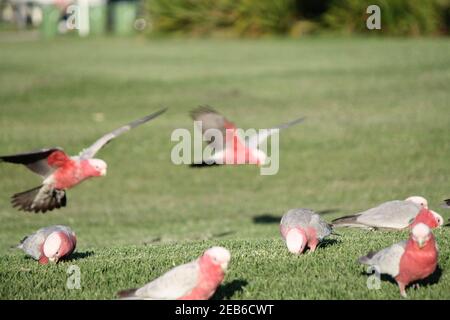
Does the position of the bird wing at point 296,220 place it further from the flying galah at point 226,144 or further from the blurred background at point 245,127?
the flying galah at point 226,144

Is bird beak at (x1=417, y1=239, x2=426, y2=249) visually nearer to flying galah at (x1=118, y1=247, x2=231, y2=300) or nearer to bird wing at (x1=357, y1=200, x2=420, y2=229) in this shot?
flying galah at (x1=118, y1=247, x2=231, y2=300)

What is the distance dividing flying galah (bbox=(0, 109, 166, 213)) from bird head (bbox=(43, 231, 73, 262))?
5.18 ft

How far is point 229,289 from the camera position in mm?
6766

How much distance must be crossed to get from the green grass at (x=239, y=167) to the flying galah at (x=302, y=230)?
0.43 ft

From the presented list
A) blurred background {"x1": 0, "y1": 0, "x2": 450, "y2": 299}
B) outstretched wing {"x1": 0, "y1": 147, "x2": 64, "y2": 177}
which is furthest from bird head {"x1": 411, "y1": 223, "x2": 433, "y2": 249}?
outstretched wing {"x1": 0, "y1": 147, "x2": 64, "y2": 177}

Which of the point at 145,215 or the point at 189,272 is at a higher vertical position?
the point at 189,272

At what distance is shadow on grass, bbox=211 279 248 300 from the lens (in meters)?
6.56

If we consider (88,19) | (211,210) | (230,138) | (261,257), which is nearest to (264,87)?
(211,210)

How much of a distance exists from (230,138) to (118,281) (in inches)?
121

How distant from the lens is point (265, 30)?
111ft

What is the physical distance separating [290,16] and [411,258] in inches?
1127

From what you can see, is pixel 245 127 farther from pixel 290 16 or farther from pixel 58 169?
pixel 290 16

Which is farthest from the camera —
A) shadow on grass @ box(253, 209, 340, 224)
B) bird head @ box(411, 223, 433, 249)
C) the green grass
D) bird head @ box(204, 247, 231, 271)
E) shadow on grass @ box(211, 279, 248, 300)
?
shadow on grass @ box(253, 209, 340, 224)

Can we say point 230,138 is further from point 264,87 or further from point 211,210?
point 264,87
